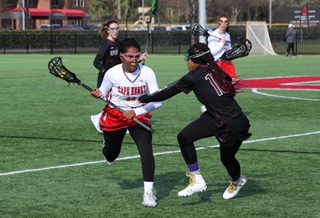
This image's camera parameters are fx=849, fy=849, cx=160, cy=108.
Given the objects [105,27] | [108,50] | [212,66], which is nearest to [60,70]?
[212,66]

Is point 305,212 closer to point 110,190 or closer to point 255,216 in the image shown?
point 255,216

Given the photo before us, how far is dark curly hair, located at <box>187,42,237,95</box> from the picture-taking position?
28.3ft

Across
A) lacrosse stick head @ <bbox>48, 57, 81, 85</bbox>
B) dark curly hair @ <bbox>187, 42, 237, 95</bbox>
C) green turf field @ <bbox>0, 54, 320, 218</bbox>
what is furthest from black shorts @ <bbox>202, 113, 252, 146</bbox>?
lacrosse stick head @ <bbox>48, 57, 81, 85</bbox>

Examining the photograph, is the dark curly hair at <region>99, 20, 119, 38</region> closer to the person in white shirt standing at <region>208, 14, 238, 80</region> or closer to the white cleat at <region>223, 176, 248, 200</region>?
the person in white shirt standing at <region>208, 14, 238, 80</region>

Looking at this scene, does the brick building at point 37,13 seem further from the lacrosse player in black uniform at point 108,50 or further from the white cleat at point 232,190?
the white cleat at point 232,190

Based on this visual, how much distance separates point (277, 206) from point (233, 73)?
304 inches

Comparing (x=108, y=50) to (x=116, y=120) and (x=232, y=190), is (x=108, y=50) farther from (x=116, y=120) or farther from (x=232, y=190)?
(x=232, y=190)

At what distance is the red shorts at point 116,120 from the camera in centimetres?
898

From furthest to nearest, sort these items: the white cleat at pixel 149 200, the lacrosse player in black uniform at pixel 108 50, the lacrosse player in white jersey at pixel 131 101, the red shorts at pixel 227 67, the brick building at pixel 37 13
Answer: the brick building at pixel 37 13, the red shorts at pixel 227 67, the lacrosse player in black uniform at pixel 108 50, the lacrosse player in white jersey at pixel 131 101, the white cleat at pixel 149 200

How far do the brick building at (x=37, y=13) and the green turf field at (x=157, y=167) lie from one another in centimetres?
7477

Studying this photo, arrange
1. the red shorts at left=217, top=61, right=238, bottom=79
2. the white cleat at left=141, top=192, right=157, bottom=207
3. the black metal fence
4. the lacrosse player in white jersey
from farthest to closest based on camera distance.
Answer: the black metal fence, the red shorts at left=217, top=61, right=238, bottom=79, the lacrosse player in white jersey, the white cleat at left=141, top=192, right=157, bottom=207

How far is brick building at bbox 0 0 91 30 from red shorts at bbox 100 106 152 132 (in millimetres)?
82139

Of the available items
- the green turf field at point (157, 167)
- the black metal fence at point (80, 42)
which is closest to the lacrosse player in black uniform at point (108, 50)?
the green turf field at point (157, 167)

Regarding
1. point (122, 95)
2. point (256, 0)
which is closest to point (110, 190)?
point (122, 95)
